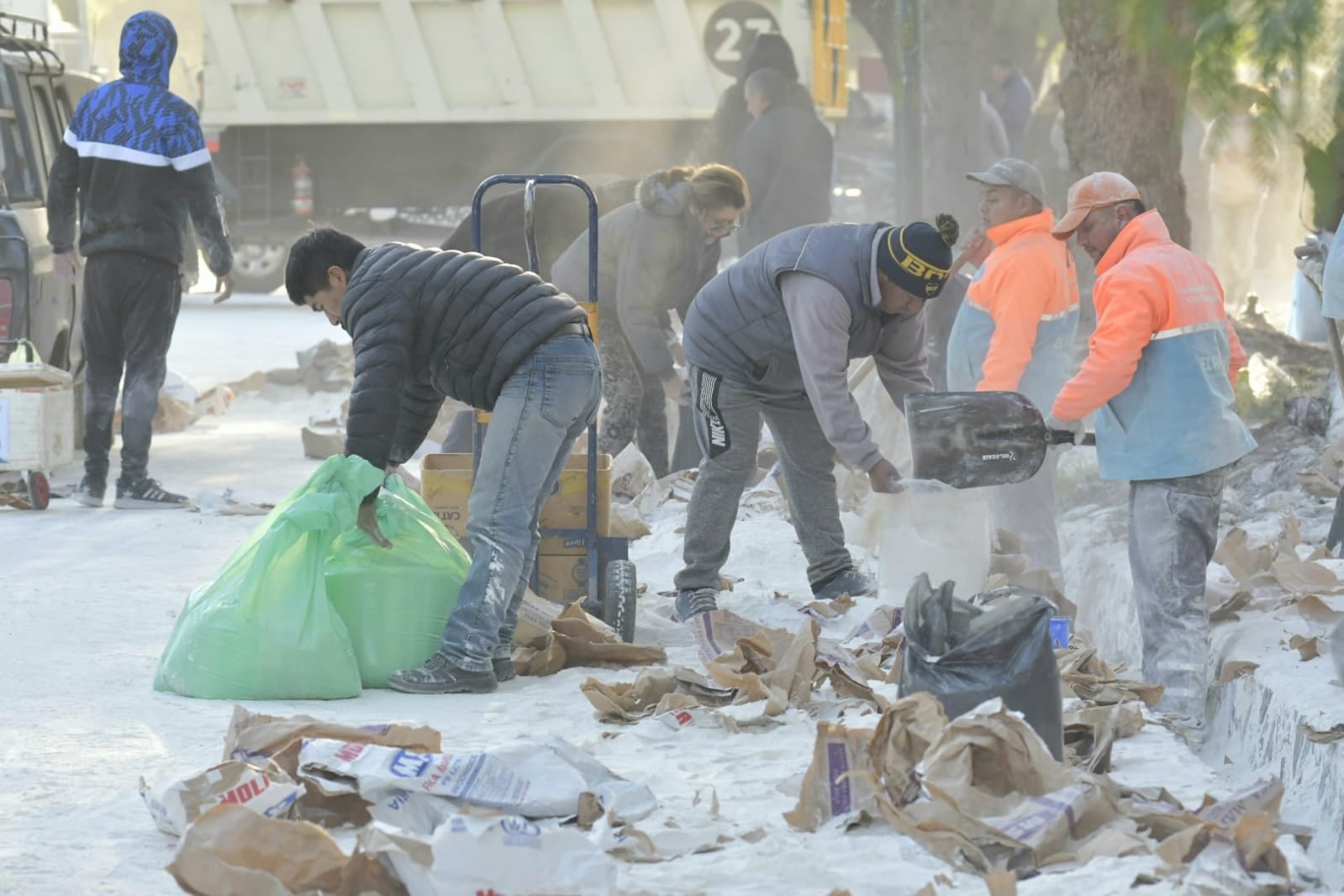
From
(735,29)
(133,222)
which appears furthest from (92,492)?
(735,29)

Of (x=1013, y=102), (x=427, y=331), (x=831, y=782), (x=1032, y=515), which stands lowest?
(x=1032, y=515)

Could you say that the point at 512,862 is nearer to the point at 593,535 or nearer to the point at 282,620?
the point at 282,620

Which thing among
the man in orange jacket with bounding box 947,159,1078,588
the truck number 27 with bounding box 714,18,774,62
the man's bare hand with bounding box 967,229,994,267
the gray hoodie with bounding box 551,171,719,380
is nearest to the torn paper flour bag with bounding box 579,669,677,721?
the man in orange jacket with bounding box 947,159,1078,588

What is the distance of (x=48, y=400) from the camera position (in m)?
8.95

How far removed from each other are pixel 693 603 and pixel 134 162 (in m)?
3.71

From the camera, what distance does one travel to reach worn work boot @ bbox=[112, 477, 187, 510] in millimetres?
9250

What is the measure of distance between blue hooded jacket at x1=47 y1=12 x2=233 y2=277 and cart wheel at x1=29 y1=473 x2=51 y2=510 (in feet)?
3.55

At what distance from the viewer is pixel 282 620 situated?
215 inches

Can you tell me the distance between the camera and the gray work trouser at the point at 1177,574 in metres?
5.50

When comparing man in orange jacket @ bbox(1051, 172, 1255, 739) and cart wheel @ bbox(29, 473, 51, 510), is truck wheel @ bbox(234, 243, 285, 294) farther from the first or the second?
man in orange jacket @ bbox(1051, 172, 1255, 739)

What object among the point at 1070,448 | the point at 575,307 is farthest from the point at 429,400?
the point at 1070,448

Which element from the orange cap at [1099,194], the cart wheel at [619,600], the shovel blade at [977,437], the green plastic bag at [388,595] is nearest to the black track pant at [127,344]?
the cart wheel at [619,600]

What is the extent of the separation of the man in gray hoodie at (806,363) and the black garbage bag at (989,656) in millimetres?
1759

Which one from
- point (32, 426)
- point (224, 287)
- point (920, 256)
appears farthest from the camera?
point (224, 287)
